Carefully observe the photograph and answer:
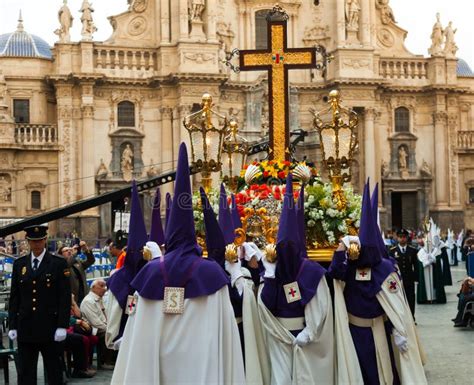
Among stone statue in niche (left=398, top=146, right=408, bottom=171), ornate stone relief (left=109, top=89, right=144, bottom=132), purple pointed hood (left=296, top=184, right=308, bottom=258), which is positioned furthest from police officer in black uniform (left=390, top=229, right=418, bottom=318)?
stone statue in niche (left=398, top=146, right=408, bottom=171)

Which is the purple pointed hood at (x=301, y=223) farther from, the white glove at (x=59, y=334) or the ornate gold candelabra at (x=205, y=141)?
the ornate gold candelabra at (x=205, y=141)

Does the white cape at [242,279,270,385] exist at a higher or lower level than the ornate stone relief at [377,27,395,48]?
lower

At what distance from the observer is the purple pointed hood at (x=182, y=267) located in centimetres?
645

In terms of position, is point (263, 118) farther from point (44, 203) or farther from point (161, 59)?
point (44, 203)

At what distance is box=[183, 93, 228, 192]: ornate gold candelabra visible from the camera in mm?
12586

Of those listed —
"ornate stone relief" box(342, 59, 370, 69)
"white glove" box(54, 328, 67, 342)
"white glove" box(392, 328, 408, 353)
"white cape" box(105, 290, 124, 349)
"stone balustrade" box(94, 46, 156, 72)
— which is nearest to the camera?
"white glove" box(54, 328, 67, 342)

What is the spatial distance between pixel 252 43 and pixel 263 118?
4.80 metres

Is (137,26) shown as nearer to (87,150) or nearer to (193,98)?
(193,98)

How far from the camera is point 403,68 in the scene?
41281mm

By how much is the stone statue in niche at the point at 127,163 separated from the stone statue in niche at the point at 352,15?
13139 millimetres

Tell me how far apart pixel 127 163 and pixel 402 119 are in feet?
50.5

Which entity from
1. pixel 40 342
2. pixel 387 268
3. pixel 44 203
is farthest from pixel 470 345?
pixel 44 203

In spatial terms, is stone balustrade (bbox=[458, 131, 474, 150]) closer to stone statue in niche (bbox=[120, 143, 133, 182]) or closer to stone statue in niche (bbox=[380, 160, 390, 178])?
stone statue in niche (bbox=[380, 160, 390, 178])

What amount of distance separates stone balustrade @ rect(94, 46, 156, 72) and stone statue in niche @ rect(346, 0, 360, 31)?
410 inches
